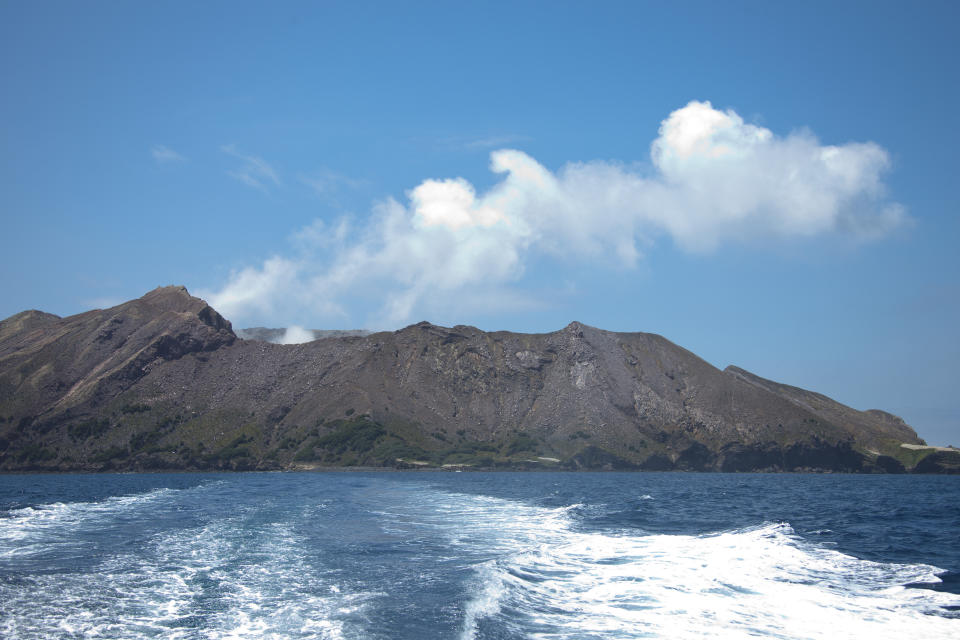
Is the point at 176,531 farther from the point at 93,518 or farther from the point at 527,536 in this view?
the point at 527,536

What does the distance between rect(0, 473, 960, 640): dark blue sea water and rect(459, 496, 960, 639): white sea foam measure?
0.11 m

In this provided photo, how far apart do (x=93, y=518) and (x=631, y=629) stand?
42.1 metres

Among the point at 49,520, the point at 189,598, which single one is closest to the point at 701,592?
the point at 189,598

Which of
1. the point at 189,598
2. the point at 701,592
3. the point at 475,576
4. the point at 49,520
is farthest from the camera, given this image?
the point at 49,520

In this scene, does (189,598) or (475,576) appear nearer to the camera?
(189,598)

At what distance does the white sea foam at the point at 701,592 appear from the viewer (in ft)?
66.5

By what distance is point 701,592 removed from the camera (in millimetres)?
24750

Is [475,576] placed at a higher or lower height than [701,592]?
lower

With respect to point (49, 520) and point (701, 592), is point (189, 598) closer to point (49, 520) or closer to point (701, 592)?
point (701, 592)

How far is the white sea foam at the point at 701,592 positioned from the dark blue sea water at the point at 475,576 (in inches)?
4.3

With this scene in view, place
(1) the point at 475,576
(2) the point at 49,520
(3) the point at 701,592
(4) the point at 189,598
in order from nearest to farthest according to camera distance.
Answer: (4) the point at 189,598 < (3) the point at 701,592 < (1) the point at 475,576 < (2) the point at 49,520

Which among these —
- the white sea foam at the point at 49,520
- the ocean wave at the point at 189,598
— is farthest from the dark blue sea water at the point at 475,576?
the white sea foam at the point at 49,520

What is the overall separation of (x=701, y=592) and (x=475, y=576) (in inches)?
345

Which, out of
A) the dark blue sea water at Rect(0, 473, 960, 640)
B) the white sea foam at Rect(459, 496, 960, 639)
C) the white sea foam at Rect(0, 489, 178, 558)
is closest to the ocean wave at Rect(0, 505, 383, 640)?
the dark blue sea water at Rect(0, 473, 960, 640)
